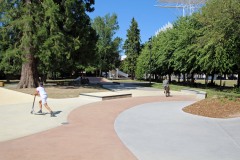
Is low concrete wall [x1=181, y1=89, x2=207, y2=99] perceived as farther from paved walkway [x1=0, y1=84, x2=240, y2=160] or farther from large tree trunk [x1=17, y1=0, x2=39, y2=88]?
large tree trunk [x1=17, y1=0, x2=39, y2=88]

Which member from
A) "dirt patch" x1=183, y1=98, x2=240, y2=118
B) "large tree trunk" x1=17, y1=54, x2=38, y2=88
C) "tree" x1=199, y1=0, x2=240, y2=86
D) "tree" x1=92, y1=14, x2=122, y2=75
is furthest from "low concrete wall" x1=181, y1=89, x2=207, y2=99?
"tree" x1=92, y1=14, x2=122, y2=75

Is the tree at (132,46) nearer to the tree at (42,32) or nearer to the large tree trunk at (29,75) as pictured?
the tree at (42,32)

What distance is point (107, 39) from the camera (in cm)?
7500

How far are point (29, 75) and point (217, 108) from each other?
20155 millimetres

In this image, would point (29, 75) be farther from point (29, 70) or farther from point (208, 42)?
point (208, 42)

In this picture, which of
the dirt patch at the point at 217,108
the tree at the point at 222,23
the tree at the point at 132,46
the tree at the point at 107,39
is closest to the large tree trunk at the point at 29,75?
the tree at the point at 222,23

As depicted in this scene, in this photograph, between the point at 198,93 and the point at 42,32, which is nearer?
the point at 198,93

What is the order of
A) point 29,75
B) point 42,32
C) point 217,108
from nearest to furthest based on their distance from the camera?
point 217,108 < point 42,32 < point 29,75

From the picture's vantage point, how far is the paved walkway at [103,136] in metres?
8.09

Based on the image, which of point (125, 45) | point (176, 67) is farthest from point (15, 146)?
point (125, 45)

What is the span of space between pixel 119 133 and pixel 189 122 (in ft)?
11.7

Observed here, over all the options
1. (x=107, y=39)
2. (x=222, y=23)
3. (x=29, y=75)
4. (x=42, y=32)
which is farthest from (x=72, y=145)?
(x=107, y=39)

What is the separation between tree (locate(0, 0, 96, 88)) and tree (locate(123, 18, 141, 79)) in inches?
1769

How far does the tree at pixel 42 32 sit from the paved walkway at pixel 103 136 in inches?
566
